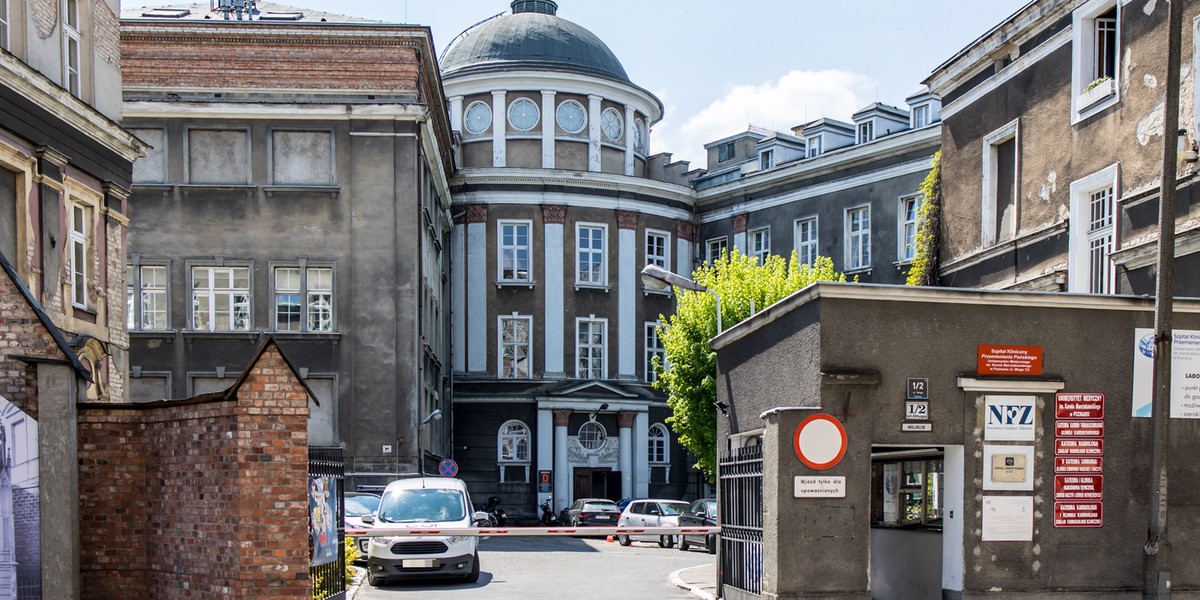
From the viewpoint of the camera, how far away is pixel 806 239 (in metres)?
49.9

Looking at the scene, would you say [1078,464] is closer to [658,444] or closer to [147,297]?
[147,297]

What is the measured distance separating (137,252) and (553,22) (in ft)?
78.4

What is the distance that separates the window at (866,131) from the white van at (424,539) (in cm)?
3043

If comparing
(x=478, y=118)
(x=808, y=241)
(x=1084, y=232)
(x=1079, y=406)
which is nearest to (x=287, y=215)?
(x=478, y=118)

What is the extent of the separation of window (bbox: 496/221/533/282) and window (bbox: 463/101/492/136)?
13.3 feet

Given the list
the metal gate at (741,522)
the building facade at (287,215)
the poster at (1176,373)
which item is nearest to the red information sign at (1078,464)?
the poster at (1176,373)

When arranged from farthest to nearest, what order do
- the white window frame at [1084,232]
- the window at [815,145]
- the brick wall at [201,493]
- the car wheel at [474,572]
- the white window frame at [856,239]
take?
the window at [815,145]
the white window frame at [856,239]
the white window frame at [1084,232]
the car wheel at [474,572]
the brick wall at [201,493]

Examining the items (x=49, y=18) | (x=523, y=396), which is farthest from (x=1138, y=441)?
(x=523, y=396)

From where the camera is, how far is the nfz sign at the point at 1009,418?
15641mm

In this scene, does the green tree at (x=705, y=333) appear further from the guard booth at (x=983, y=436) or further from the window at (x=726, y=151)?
the guard booth at (x=983, y=436)

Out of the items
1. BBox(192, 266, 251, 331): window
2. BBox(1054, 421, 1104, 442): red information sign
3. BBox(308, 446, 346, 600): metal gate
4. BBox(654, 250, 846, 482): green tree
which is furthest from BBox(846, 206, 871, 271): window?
BBox(308, 446, 346, 600): metal gate

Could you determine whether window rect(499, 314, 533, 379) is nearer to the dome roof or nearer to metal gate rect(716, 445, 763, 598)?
the dome roof

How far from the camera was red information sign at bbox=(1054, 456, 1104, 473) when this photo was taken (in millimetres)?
15766

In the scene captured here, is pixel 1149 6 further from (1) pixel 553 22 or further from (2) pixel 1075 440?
(1) pixel 553 22
